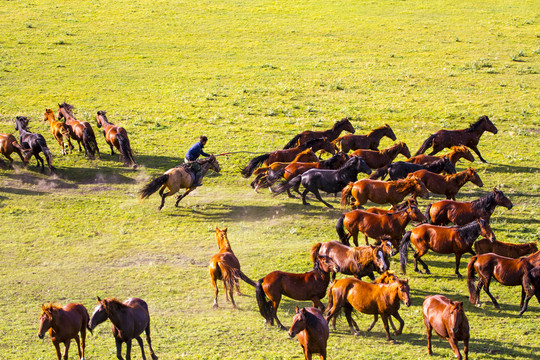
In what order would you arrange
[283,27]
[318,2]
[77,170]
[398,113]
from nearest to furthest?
[77,170] → [398,113] → [283,27] → [318,2]

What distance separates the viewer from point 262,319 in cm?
1248

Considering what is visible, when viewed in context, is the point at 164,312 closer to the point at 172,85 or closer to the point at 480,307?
the point at 480,307

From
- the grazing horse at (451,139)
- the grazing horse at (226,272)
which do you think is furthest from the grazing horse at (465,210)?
the grazing horse at (451,139)

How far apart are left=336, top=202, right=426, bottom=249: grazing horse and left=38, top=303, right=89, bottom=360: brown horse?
6429 mm

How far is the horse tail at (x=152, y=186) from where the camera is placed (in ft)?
61.4

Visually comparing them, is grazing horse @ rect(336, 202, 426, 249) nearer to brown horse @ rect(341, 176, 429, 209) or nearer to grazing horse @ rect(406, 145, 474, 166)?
brown horse @ rect(341, 176, 429, 209)

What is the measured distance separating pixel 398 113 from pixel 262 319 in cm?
1780

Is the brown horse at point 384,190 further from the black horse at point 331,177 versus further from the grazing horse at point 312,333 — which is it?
the grazing horse at point 312,333

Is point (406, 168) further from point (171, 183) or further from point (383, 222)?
point (171, 183)

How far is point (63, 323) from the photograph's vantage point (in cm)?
1059

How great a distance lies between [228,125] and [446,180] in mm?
11753

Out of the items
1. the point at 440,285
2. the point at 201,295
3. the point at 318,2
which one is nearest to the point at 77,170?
the point at 201,295

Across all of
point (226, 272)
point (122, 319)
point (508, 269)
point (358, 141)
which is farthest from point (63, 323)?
point (358, 141)

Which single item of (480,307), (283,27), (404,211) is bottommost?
(480,307)
